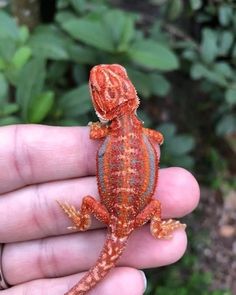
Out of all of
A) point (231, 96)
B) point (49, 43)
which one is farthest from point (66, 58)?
point (231, 96)

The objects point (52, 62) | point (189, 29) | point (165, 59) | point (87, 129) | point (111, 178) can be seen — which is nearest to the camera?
point (111, 178)

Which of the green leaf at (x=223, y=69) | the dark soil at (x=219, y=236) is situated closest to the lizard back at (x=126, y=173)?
the green leaf at (x=223, y=69)

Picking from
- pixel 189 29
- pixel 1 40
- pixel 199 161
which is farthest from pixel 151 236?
pixel 189 29

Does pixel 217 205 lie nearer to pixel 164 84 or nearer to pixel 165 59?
pixel 164 84

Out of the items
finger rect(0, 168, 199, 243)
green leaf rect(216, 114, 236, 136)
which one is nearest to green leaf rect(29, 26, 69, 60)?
Answer: finger rect(0, 168, 199, 243)

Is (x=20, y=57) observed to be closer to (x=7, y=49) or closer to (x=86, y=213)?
(x=7, y=49)
